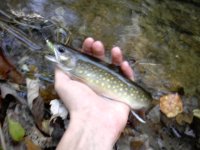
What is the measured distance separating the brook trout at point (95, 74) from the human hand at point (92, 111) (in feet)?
0.13

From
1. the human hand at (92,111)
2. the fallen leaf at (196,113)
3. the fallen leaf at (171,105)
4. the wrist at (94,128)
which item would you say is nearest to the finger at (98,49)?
the human hand at (92,111)

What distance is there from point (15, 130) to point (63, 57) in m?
0.56

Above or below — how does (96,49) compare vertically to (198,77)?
above

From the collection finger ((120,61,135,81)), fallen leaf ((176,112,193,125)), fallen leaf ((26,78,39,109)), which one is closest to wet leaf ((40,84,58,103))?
fallen leaf ((26,78,39,109))

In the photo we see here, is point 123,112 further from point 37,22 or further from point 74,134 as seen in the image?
point 37,22

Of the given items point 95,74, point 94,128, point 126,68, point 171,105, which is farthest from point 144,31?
point 94,128

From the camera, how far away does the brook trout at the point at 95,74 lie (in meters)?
2.81

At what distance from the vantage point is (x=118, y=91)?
283 cm

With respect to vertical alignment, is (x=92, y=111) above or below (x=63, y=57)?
below

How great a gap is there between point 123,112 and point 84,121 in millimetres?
301

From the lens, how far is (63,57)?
2.81 meters

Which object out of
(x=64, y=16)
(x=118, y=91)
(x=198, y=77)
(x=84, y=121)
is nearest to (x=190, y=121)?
(x=198, y=77)

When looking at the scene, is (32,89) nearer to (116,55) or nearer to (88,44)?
(88,44)

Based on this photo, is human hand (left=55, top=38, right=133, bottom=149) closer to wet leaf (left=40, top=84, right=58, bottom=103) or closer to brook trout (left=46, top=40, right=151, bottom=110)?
brook trout (left=46, top=40, right=151, bottom=110)
